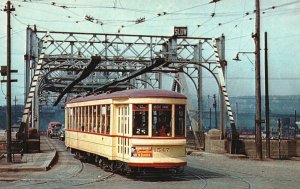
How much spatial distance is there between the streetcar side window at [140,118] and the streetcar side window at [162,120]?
0.24 meters

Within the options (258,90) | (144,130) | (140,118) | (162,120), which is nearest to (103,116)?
(140,118)

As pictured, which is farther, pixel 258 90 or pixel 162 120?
pixel 258 90

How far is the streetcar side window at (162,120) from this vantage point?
17.6 metres

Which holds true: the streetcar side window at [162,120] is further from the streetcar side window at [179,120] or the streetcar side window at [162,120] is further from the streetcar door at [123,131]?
the streetcar door at [123,131]

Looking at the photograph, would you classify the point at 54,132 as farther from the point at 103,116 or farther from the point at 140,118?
the point at 140,118

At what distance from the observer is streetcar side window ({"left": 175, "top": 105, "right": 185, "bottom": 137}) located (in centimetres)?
1784

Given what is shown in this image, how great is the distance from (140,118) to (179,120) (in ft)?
4.09

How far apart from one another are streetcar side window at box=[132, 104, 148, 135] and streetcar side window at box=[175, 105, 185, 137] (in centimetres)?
96

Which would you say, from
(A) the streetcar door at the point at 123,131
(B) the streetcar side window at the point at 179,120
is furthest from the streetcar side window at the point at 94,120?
(B) the streetcar side window at the point at 179,120

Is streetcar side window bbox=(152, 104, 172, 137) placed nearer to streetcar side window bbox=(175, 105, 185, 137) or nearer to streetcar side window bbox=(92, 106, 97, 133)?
streetcar side window bbox=(175, 105, 185, 137)

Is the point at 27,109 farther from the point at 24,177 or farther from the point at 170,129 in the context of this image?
the point at 170,129

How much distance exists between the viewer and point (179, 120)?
1805 cm

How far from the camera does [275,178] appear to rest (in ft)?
61.9

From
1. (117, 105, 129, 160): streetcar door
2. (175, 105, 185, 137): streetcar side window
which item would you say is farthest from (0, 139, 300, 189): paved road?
(175, 105, 185, 137): streetcar side window
